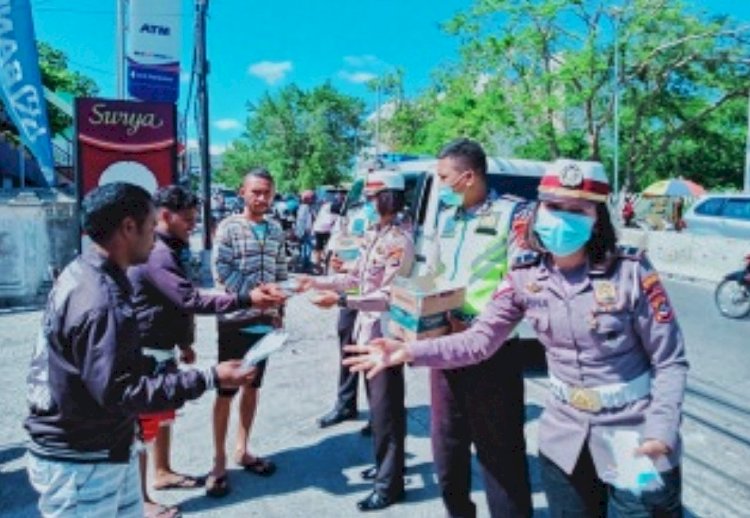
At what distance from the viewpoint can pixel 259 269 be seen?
→ 388 centimetres

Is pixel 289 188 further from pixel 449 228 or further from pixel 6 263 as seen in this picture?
pixel 449 228

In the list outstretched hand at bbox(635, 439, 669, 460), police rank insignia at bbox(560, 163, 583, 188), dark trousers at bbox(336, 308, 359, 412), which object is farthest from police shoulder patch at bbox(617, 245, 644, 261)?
dark trousers at bbox(336, 308, 359, 412)

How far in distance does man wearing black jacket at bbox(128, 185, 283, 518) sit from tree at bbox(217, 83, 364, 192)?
46.8m

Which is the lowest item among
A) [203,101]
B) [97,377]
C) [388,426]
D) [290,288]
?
[388,426]

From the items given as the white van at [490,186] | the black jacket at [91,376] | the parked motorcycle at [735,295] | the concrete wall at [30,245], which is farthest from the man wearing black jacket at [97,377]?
the parked motorcycle at [735,295]

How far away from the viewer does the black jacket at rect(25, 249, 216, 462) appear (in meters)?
1.92

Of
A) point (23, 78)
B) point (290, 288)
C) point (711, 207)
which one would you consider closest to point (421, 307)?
point (290, 288)

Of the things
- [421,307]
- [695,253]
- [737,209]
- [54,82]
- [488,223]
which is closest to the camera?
[421,307]

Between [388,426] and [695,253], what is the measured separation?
1193 centimetres

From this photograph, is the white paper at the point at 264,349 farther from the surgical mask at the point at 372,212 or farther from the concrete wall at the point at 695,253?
the concrete wall at the point at 695,253

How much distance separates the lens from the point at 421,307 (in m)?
2.48

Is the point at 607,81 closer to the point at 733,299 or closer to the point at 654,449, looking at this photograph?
the point at 733,299

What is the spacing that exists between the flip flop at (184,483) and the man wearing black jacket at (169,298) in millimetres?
175

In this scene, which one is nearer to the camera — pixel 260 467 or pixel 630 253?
pixel 630 253
